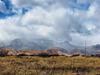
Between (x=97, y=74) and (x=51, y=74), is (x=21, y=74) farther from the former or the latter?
(x=97, y=74)

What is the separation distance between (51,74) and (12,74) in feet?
11.1

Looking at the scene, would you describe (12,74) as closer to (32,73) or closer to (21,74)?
(21,74)

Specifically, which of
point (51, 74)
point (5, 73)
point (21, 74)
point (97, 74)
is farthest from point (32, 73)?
point (97, 74)

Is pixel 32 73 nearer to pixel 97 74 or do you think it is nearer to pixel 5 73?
pixel 5 73

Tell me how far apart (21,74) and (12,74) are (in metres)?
0.92

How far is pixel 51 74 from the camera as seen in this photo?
1062cm

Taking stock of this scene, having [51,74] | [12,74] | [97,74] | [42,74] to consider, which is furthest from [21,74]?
[97,74]

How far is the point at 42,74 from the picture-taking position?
1042cm

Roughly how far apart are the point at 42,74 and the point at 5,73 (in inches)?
130

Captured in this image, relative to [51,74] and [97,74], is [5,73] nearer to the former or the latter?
[51,74]

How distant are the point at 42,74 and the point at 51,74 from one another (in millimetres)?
791

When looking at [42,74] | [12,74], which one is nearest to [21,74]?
[12,74]

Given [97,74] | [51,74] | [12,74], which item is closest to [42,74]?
[51,74]

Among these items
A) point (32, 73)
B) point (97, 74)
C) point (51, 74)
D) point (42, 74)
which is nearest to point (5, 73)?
point (32, 73)
